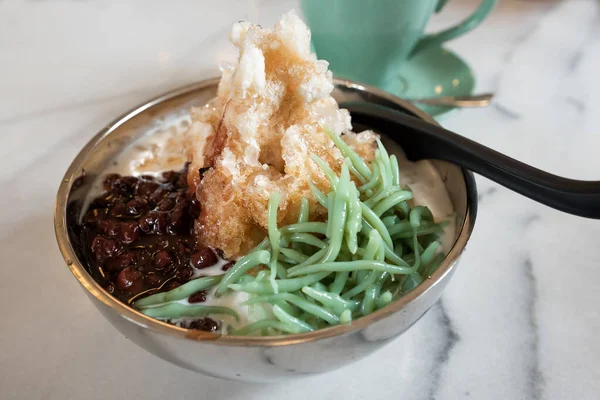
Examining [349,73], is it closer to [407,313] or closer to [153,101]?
[153,101]

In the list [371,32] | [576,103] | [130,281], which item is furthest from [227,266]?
[576,103]

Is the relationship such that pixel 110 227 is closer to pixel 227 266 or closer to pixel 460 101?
pixel 227 266

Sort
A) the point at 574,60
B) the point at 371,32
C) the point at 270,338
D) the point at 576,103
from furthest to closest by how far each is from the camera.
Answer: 1. the point at 574,60
2. the point at 576,103
3. the point at 371,32
4. the point at 270,338

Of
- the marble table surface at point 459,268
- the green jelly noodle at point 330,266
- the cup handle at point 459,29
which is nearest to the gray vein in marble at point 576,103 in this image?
the marble table surface at point 459,268

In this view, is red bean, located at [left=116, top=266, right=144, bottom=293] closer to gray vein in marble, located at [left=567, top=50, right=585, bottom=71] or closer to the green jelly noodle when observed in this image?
the green jelly noodle

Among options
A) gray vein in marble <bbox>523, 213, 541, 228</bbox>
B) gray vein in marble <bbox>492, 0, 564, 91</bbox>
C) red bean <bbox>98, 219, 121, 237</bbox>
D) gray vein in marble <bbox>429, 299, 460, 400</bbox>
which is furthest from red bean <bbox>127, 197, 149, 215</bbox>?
gray vein in marble <bbox>492, 0, 564, 91</bbox>

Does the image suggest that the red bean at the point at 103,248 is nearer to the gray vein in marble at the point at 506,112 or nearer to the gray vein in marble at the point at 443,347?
the gray vein in marble at the point at 443,347
